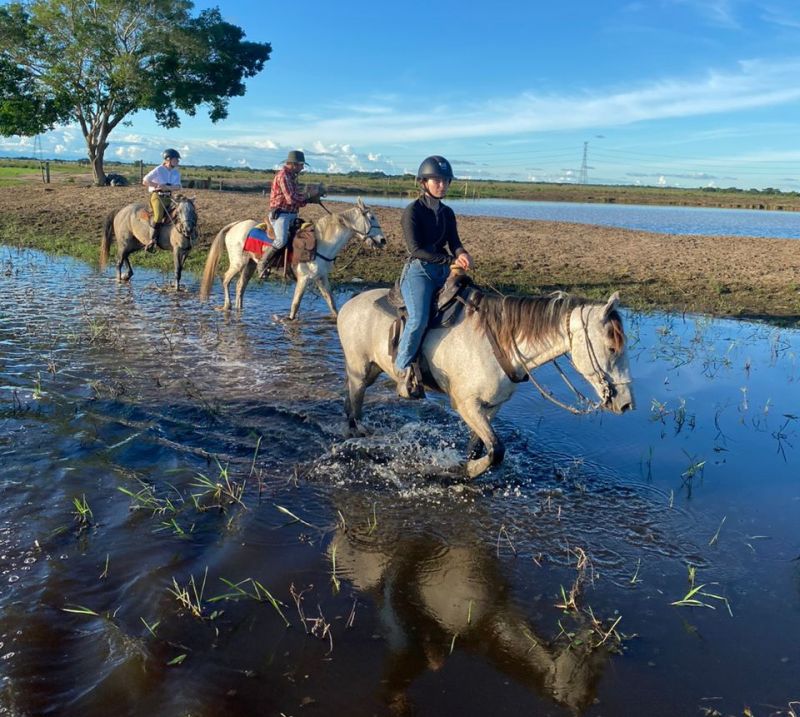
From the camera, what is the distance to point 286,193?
10727 millimetres

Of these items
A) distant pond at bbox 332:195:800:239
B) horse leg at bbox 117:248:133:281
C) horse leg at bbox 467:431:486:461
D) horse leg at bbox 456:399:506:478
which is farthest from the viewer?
distant pond at bbox 332:195:800:239

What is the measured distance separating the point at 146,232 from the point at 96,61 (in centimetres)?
2196

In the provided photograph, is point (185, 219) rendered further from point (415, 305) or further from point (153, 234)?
point (415, 305)

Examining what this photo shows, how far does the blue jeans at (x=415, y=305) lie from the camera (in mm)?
5379

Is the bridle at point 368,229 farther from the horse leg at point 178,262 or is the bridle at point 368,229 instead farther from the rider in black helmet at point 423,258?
the rider in black helmet at point 423,258

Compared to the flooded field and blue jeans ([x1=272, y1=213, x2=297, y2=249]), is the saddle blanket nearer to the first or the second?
blue jeans ([x1=272, y1=213, x2=297, y2=249])

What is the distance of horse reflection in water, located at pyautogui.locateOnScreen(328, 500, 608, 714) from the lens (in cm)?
323

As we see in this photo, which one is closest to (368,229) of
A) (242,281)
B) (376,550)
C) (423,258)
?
(242,281)

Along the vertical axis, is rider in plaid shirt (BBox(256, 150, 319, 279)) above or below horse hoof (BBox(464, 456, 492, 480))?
above

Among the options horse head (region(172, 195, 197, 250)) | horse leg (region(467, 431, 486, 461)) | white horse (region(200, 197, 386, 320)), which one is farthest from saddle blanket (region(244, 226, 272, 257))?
horse leg (region(467, 431, 486, 461))

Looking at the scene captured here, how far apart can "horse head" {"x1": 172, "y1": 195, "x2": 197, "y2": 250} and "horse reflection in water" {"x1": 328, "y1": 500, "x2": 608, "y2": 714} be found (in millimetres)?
10570

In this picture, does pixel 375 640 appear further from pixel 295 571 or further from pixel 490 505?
pixel 490 505

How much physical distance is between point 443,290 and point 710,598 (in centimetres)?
304

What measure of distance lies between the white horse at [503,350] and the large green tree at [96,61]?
30526mm
